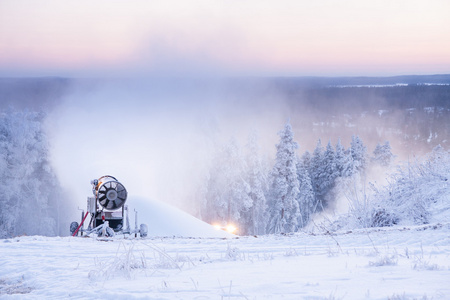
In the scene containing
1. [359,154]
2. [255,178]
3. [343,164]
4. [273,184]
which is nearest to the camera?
[255,178]

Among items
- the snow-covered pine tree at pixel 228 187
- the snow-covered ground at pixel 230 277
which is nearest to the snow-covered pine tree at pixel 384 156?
the snow-covered pine tree at pixel 228 187

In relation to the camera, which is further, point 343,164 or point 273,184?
point 343,164

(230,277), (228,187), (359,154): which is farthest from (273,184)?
(230,277)

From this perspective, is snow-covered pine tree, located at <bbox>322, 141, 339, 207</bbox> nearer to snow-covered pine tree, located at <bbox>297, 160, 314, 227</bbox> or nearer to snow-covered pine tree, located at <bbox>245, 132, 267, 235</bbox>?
snow-covered pine tree, located at <bbox>297, 160, 314, 227</bbox>

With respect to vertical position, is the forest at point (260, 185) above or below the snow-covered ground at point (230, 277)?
below

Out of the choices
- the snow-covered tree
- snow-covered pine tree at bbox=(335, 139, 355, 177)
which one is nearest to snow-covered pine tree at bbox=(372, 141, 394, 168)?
snow-covered pine tree at bbox=(335, 139, 355, 177)

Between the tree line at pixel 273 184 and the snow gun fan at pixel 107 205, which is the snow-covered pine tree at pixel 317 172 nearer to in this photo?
the tree line at pixel 273 184

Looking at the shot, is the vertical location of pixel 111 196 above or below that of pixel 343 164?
above

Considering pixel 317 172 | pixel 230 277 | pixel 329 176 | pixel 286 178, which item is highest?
pixel 230 277

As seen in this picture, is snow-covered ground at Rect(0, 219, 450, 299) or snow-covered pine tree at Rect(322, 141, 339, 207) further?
snow-covered pine tree at Rect(322, 141, 339, 207)

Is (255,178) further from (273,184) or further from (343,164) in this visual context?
(343,164)

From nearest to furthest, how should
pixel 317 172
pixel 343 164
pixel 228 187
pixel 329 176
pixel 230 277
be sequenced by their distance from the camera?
pixel 230 277, pixel 228 187, pixel 343 164, pixel 329 176, pixel 317 172

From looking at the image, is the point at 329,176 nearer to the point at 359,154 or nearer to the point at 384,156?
the point at 359,154

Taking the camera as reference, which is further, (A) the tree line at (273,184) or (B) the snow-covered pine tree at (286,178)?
(A) the tree line at (273,184)
